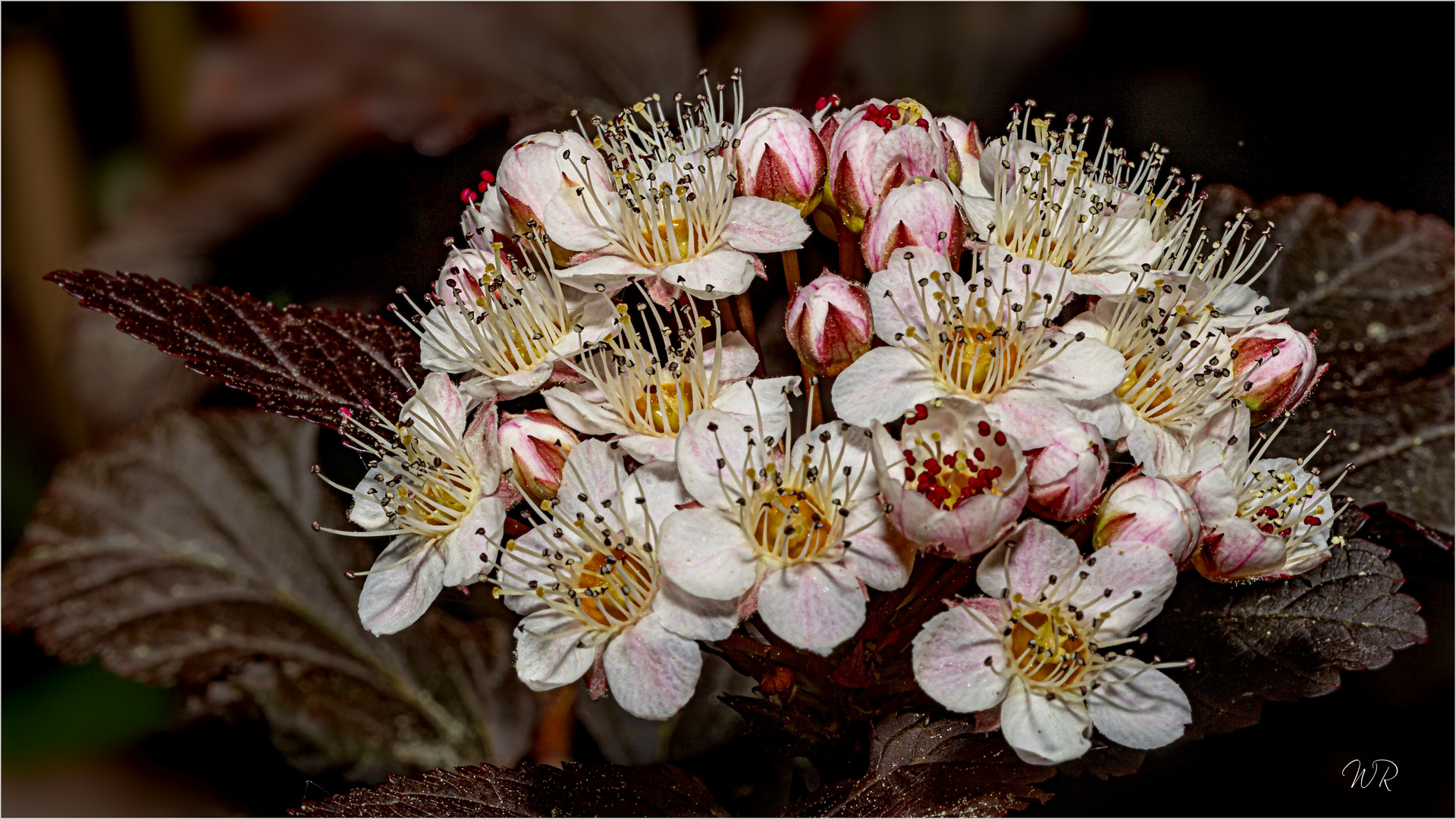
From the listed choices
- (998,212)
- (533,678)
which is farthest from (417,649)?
(998,212)

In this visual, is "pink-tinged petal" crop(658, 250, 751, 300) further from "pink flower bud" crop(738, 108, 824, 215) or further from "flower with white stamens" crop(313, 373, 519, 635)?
"flower with white stamens" crop(313, 373, 519, 635)

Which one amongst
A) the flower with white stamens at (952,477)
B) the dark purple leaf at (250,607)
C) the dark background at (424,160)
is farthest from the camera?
the dark purple leaf at (250,607)

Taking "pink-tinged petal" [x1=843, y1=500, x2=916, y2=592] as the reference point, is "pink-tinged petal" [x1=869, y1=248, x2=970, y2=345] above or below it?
above

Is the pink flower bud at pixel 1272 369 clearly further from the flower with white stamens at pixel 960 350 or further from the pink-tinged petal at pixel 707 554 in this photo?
the pink-tinged petal at pixel 707 554

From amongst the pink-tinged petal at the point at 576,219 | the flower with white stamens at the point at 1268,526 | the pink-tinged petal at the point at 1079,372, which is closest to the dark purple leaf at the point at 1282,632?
the flower with white stamens at the point at 1268,526

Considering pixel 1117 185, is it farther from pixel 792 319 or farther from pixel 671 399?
pixel 671 399

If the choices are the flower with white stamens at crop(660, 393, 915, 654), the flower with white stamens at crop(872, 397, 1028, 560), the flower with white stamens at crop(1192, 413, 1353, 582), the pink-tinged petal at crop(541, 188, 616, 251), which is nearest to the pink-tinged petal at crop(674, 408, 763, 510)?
the flower with white stamens at crop(660, 393, 915, 654)

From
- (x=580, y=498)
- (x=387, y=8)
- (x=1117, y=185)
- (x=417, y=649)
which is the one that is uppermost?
(x=387, y=8)
